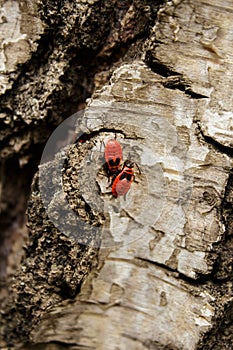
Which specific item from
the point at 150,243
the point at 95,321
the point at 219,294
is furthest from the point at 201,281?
the point at 95,321

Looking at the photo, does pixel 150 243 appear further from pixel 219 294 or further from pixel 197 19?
pixel 197 19

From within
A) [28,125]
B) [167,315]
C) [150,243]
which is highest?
[28,125]

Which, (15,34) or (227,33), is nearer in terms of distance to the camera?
(227,33)

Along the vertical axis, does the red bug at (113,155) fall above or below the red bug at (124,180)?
above

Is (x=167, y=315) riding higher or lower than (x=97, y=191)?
lower

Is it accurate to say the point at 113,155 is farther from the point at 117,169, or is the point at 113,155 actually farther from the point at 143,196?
the point at 143,196

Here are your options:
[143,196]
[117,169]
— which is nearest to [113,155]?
[117,169]
